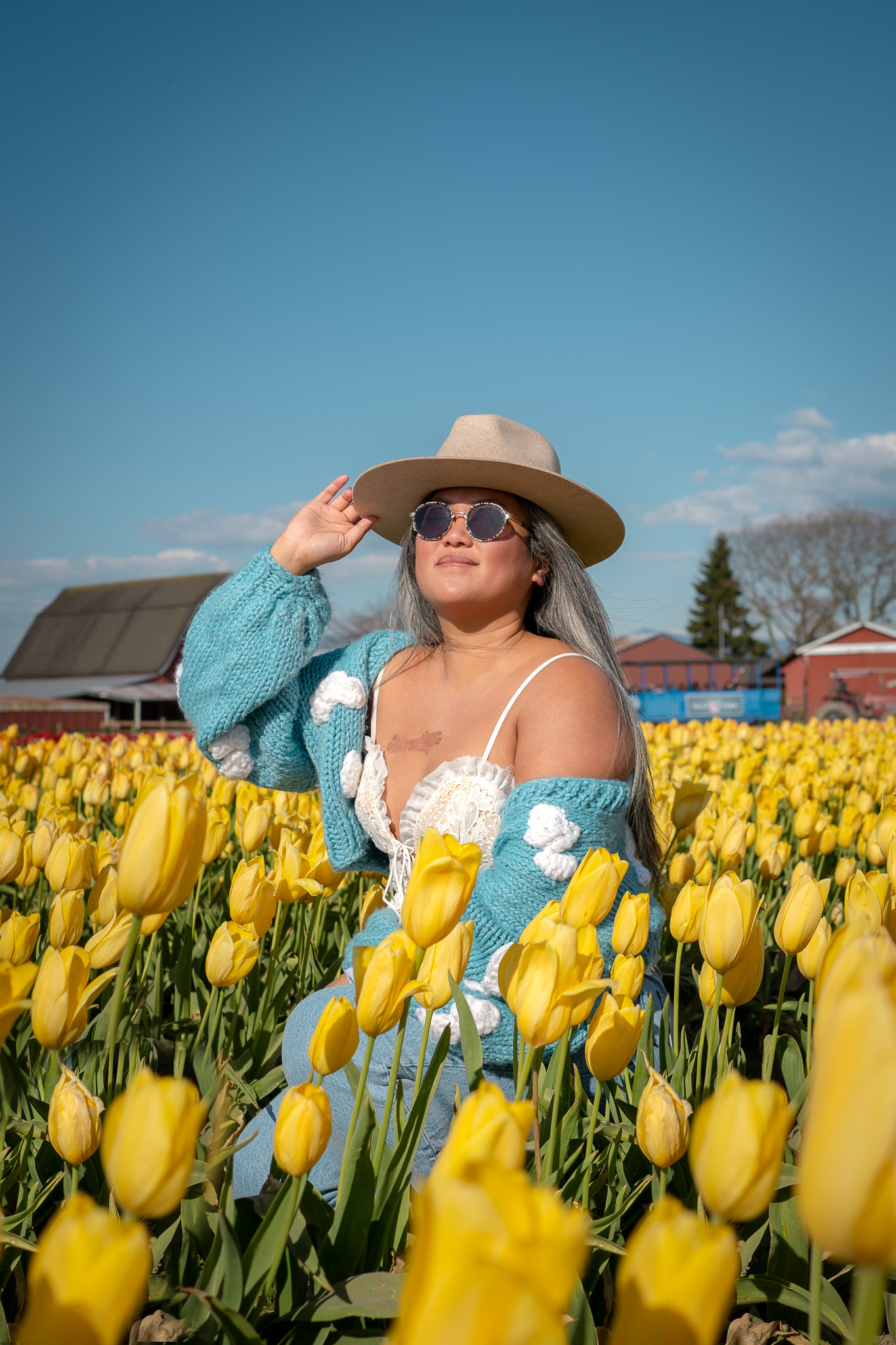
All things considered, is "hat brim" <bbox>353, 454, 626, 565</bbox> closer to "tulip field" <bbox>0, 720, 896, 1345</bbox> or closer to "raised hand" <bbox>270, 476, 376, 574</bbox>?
"raised hand" <bbox>270, 476, 376, 574</bbox>

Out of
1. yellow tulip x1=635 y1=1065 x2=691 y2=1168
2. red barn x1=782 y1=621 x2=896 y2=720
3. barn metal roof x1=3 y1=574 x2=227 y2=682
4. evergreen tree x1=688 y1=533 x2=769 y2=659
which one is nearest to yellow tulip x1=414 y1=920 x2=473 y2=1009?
yellow tulip x1=635 y1=1065 x2=691 y2=1168

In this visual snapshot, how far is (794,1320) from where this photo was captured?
1.07 m

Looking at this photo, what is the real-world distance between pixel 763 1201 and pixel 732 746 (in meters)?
4.74

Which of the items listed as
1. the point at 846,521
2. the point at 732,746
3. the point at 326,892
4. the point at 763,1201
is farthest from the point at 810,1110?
the point at 846,521

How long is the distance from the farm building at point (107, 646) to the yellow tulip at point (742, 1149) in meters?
29.0

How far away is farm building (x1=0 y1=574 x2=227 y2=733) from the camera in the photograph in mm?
32000

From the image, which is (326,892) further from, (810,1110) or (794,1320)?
(810,1110)

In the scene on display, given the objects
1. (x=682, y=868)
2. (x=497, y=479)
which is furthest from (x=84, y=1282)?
(x=497, y=479)

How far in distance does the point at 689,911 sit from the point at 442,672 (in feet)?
3.52

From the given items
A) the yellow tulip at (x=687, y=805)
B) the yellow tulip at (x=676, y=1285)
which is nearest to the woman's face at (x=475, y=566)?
the yellow tulip at (x=687, y=805)

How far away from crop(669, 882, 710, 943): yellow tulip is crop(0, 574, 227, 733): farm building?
2821cm

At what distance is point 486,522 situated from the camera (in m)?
2.19

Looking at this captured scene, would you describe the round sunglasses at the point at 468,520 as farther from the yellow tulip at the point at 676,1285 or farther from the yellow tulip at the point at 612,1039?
the yellow tulip at the point at 676,1285

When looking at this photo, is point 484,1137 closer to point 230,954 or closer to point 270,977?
point 230,954
